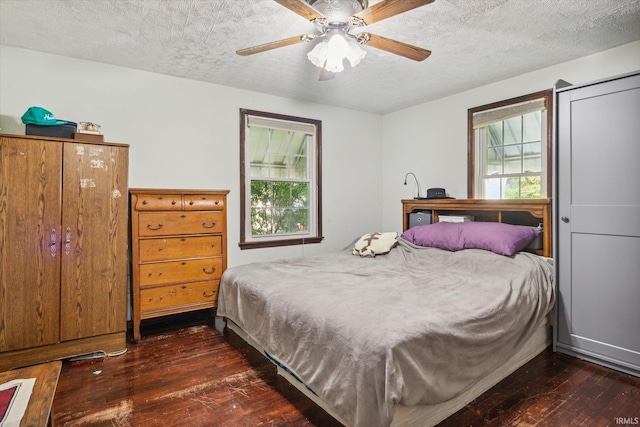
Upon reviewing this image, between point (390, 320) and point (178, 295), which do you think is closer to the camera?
point (390, 320)

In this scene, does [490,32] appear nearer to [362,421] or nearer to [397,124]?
[397,124]

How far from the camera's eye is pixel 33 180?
7.91 ft

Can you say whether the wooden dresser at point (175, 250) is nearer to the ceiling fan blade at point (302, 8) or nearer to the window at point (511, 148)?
the ceiling fan blade at point (302, 8)

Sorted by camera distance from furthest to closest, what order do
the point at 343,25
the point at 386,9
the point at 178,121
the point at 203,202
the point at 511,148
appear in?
the point at 511,148 → the point at 178,121 → the point at 203,202 → the point at 343,25 → the point at 386,9

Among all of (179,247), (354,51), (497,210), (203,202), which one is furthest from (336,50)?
(497,210)

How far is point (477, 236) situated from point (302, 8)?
2.34 m

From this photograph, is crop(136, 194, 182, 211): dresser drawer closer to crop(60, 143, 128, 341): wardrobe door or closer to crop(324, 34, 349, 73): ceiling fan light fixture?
crop(60, 143, 128, 341): wardrobe door

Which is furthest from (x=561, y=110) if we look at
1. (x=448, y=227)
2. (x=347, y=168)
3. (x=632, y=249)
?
(x=347, y=168)

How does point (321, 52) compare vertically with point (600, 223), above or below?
above

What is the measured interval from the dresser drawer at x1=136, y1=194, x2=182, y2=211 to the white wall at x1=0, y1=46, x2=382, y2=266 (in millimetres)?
345

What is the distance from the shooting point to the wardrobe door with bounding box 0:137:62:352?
7.65 feet

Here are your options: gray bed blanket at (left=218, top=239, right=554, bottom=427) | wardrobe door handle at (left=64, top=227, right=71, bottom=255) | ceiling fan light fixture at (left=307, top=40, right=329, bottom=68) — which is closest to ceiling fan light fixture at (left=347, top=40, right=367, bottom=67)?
ceiling fan light fixture at (left=307, top=40, right=329, bottom=68)

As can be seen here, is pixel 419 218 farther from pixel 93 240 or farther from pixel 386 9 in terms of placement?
pixel 93 240

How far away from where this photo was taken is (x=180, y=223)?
3051 mm
